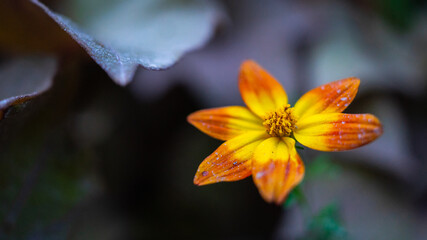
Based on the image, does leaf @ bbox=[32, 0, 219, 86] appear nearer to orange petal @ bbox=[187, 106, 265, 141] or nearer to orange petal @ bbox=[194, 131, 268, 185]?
orange petal @ bbox=[187, 106, 265, 141]

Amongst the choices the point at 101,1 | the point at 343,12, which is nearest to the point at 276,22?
the point at 343,12

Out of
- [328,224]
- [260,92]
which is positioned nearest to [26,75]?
[260,92]

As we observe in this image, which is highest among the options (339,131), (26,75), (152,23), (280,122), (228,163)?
(339,131)

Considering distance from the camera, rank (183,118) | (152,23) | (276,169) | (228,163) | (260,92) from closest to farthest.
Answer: (276,169), (228,163), (260,92), (152,23), (183,118)

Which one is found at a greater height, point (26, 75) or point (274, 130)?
point (274, 130)

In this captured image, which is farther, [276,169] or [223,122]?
[223,122]

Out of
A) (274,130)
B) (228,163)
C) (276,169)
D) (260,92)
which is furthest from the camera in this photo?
(260,92)

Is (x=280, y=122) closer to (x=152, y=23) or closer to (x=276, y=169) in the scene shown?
(x=276, y=169)
